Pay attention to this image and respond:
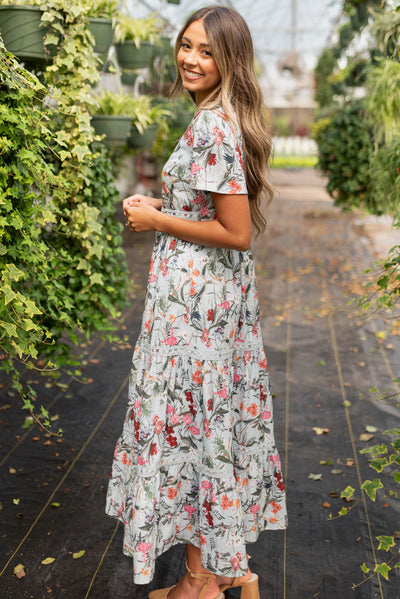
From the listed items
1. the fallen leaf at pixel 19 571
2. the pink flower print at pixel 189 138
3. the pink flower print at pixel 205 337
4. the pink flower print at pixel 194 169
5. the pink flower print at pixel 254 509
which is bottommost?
the fallen leaf at pixel 19 571

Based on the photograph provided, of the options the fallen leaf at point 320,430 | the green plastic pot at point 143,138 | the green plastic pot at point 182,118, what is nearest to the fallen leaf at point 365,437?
the fallen leaf at point 320,430

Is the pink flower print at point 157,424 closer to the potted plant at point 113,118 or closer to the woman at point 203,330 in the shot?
the woman at point 203,330

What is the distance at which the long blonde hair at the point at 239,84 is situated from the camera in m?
1.57

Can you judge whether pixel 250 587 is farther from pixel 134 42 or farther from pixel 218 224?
pixel 134 42

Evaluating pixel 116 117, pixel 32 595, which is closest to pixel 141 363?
pixel 32 595

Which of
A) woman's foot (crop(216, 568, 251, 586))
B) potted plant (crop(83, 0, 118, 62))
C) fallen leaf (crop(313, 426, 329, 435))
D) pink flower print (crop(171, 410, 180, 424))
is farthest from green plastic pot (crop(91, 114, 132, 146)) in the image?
woman's foot (crop(216, 568, 251, 586))

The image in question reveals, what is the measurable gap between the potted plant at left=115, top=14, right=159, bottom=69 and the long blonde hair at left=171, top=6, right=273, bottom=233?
255cm

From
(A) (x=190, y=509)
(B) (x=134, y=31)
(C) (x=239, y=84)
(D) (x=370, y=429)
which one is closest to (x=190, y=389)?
(A) (x=190, y=509)

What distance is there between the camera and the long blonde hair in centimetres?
157

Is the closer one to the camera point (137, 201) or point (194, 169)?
point (194, 169)

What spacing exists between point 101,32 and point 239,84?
1.52 meters

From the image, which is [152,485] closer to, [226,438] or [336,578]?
[226,438]

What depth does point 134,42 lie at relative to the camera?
4.14 m

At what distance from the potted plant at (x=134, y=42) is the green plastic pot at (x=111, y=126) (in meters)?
0.85
